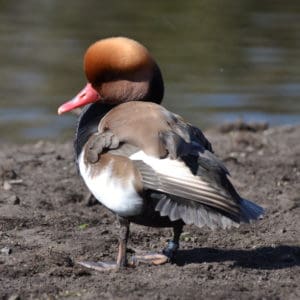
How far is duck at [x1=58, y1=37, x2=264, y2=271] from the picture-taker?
4703 mm

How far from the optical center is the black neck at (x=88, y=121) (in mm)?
5152

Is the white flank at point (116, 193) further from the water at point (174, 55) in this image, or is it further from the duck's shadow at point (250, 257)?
the water at point (174, 55)

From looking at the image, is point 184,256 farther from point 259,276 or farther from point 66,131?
point 66,131

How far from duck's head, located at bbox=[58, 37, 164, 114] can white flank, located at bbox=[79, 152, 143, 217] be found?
0.57 metres

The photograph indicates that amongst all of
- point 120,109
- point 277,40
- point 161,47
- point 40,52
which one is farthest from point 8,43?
point 120,109

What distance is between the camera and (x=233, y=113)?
407 inches

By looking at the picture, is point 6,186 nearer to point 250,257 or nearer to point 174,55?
point 250,257

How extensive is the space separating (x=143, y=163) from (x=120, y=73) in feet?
2.34

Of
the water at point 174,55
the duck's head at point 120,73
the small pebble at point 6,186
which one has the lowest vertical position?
the water at point 174,55

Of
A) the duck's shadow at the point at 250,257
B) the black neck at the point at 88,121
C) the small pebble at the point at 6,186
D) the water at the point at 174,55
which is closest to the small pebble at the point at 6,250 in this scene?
the black neck at the point at 88,121

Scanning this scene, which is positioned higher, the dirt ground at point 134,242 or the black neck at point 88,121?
the black neck at point 88,121

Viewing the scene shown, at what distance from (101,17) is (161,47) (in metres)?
2.44

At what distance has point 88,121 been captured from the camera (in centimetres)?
525

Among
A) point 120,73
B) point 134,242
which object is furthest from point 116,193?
point 134,242
